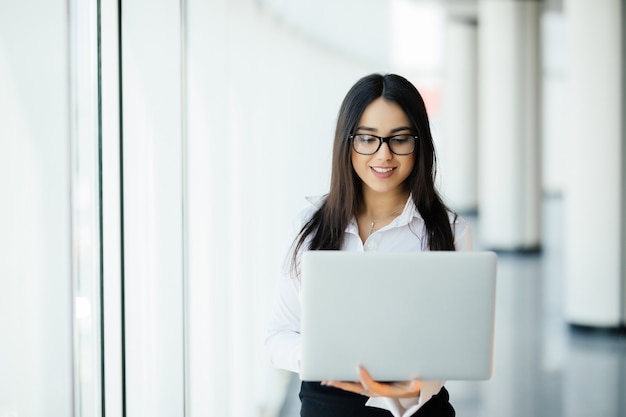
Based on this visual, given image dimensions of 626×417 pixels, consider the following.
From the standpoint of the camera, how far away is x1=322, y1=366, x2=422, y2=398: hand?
5.19ft

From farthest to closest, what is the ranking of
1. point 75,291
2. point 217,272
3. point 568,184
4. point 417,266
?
point 568,184 → point 217,272 → point 75,291 → point 417,266

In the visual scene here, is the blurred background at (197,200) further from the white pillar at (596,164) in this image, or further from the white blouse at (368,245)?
the white blouse at (368,245)

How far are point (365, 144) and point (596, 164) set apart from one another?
16.4 feet

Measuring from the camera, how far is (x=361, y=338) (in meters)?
1.59

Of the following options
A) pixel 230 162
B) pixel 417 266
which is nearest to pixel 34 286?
pixel 417 266

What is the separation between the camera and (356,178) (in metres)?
2.04

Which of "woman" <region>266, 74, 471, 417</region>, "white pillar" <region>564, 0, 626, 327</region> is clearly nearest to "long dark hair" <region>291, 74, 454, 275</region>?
"woman" <region>266, 74, 471, 417</region>

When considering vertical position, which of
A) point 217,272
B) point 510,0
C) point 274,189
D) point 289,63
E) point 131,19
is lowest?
point 217,272

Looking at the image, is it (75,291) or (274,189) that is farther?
(274,189)

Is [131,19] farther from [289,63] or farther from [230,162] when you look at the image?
[289,63]

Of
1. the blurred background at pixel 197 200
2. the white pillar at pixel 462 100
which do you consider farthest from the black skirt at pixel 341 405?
the white pillar at pixel 462 100

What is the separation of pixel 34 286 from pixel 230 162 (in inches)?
63.1

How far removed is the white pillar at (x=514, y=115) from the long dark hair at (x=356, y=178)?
31.6 ft

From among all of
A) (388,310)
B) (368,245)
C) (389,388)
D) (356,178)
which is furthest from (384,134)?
(389,388)
